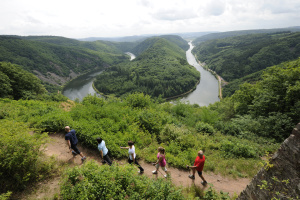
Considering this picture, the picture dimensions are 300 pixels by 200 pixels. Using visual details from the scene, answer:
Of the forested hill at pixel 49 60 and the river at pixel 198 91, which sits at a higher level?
the forested hill at pixel 49 60

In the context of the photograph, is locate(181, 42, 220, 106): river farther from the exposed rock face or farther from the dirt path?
the exposed rock face

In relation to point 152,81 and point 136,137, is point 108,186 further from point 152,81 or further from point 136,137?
point 152,81

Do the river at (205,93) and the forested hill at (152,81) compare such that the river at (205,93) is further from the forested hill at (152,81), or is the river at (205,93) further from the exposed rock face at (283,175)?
the exposed rock face at (283,175)

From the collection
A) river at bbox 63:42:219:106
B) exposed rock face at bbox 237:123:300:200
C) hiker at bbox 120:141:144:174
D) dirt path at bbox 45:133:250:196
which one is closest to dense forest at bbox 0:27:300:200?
dirt path at bbox 45:133:250:196

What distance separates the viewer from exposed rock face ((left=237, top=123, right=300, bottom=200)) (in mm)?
4326

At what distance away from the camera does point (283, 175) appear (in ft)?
15.0

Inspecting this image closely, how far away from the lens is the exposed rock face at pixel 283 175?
433cm

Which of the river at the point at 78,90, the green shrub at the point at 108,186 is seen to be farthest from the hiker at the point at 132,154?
the river at the point at 78,90

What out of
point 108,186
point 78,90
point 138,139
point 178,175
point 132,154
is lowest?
point 78,90

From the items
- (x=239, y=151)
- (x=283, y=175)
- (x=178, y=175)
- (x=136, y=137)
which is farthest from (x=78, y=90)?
(x=283, y=175)

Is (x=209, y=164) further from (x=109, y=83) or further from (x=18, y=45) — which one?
(x=18, y=45)

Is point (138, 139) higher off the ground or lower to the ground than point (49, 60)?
higher

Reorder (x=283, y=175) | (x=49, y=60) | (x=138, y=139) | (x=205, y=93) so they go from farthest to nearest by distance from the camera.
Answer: (x=49, y=60) < (x=205, y=93) < (x=138, y=139) < (x=283, y=175)

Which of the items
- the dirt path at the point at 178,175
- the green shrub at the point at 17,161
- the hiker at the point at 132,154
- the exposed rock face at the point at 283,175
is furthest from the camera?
the dirt path at the point at 178,175
